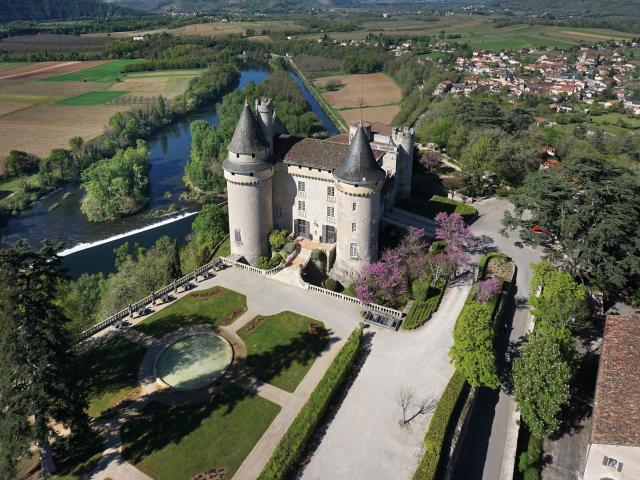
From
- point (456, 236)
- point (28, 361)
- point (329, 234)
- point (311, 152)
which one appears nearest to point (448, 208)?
point (456, 236)

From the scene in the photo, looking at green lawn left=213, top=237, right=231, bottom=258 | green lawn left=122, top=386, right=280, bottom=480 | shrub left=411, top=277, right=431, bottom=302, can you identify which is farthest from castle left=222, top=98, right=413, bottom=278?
green lawn left=122, top=386, right=280, bottom=480

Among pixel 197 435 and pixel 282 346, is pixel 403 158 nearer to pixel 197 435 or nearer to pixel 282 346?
pixel 282 346

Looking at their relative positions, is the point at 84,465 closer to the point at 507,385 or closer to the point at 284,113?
the point at 507,385

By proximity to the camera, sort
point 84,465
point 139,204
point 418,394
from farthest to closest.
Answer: point 139,204
point 418,394
point 84,465

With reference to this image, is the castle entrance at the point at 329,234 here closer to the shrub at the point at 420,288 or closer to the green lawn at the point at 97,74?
the shrub at the point at 420,288

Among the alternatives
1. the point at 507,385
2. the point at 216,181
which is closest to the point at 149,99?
the point at 216,181

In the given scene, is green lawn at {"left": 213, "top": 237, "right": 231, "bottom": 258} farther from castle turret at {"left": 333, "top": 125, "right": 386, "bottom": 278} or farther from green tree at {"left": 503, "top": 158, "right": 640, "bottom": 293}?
green tree at {"left": 503, "top": 158, "right": 640, "bottom": 293}
